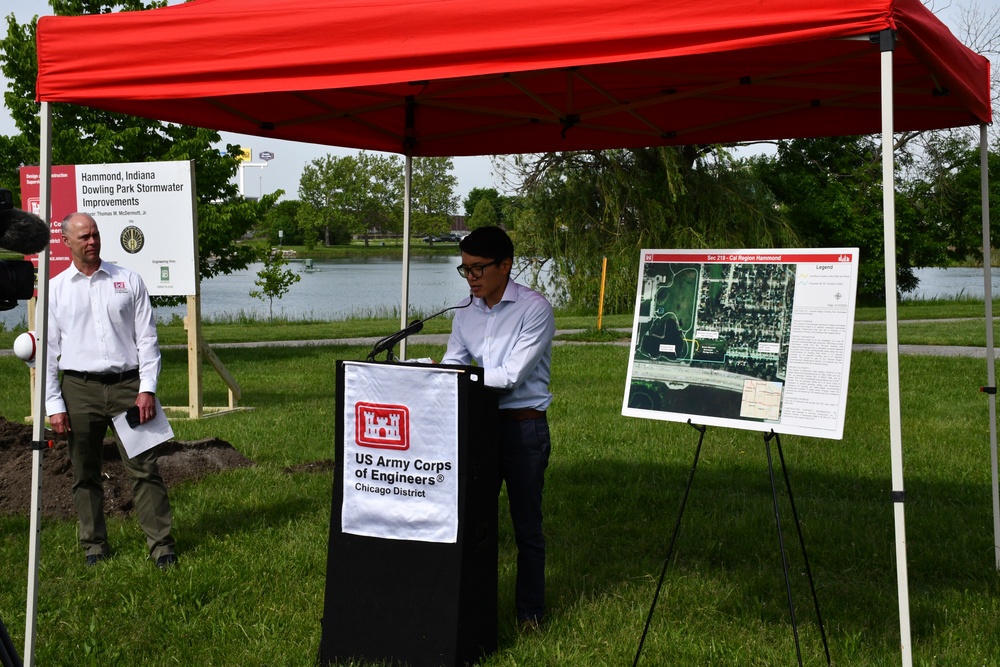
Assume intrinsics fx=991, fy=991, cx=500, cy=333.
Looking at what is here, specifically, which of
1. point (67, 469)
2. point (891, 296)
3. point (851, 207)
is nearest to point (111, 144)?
point (67, 469)

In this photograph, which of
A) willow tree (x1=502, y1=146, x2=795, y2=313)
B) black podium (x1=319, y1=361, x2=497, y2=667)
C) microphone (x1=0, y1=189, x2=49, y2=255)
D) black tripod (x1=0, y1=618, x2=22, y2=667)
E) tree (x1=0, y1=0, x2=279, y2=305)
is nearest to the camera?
microphone (x1=0, y1=189, x2=49, y2=255)

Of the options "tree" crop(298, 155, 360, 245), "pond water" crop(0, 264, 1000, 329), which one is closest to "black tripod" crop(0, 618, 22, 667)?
"pond water" crop(0, 264, 1000, 329)

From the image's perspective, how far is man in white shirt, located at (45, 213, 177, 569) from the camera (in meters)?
5.54

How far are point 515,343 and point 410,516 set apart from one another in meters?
0.91

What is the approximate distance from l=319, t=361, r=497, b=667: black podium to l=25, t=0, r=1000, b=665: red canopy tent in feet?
4.14

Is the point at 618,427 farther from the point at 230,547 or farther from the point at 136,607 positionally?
the point at 136,607

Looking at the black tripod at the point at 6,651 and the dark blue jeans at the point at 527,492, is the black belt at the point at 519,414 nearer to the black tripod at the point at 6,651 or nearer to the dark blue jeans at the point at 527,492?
the dark blue jeans at the point at 527,492

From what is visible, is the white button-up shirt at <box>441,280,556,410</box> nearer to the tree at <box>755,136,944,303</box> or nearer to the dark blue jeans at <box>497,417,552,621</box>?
the dark blue jeans at <box>497,417,552,621</box>

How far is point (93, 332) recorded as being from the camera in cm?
555

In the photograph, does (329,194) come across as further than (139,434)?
Yes

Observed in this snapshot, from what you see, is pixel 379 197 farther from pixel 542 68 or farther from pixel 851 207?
pixel 542 68

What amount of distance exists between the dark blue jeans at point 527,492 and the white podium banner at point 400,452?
1.61 ft

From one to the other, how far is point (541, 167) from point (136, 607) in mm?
22847

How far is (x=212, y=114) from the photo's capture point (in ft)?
19.0
